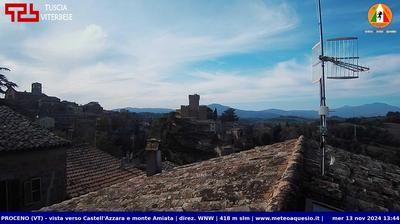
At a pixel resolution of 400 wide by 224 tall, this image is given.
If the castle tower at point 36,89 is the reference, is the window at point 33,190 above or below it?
below

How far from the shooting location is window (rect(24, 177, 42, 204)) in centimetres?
1330

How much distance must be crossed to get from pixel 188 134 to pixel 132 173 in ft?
157

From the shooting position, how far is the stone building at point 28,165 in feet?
40.9

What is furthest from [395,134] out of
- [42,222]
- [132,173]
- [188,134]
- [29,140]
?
[42,222]

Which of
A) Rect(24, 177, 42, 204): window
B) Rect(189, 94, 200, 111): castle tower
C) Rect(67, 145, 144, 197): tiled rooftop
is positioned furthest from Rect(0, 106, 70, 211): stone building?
Rect(189, 94, 200, 111): castle tower

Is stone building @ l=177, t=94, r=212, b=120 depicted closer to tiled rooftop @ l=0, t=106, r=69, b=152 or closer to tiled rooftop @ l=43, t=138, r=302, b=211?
tiled rooftop @ l=0, t=106, r=69, b=152

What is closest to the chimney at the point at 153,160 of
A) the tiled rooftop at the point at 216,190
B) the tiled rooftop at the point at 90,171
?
the tiled rooftop at the point at 216,190

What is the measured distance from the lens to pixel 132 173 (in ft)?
58.0

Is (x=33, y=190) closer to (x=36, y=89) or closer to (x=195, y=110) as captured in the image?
(x=195, y=110)

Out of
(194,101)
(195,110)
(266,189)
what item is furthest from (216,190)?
(194,101)

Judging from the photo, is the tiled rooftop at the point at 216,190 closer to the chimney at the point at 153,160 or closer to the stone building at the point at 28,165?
the chimney at the point at 153,160

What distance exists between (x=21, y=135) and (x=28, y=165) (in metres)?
1.36

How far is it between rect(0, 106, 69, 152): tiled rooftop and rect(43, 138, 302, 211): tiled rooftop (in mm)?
A: 6847

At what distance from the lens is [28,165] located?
43.6ft
